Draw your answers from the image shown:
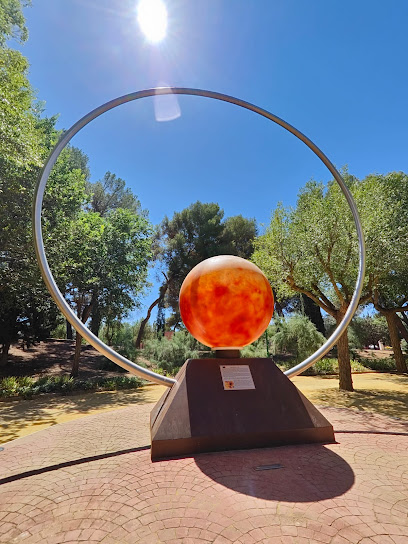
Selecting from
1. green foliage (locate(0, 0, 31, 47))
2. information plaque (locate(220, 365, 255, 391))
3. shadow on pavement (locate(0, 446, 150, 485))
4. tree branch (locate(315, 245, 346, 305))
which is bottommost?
shadow on pavement (locate(0, 446, 150, 485))

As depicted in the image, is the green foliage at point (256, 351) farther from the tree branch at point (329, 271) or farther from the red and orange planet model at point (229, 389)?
the red and orange planet model at point (229, 389)

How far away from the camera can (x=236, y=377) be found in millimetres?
4934

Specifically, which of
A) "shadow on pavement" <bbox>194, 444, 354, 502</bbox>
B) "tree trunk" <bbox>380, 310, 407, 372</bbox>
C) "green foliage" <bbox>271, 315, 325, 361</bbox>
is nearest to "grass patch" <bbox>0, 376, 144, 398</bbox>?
"green foliage" <bbox>271, 315, 325, 361</bbox>

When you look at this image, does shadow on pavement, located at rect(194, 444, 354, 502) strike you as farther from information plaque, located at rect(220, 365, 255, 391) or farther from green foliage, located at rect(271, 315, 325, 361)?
green foliage, located at rect(271, 315, 325, 361)

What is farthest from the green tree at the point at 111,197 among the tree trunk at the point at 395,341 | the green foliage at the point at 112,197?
the tree trunk at the point at 395,341

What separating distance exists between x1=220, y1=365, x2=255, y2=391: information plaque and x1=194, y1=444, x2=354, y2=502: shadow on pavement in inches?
36.0

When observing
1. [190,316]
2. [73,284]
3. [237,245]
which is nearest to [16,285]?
[73,284]

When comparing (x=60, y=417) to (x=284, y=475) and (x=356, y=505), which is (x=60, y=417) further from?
(x=356, y=505)

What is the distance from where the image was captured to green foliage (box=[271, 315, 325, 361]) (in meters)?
22.6

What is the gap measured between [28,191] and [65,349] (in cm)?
1616

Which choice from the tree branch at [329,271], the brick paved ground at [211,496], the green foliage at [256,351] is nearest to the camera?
the brick paved ground at [211,496]

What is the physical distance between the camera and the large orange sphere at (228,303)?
5117mm

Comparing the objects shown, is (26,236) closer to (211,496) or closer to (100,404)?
(100,404)

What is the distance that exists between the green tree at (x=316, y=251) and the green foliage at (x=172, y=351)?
11004mm
